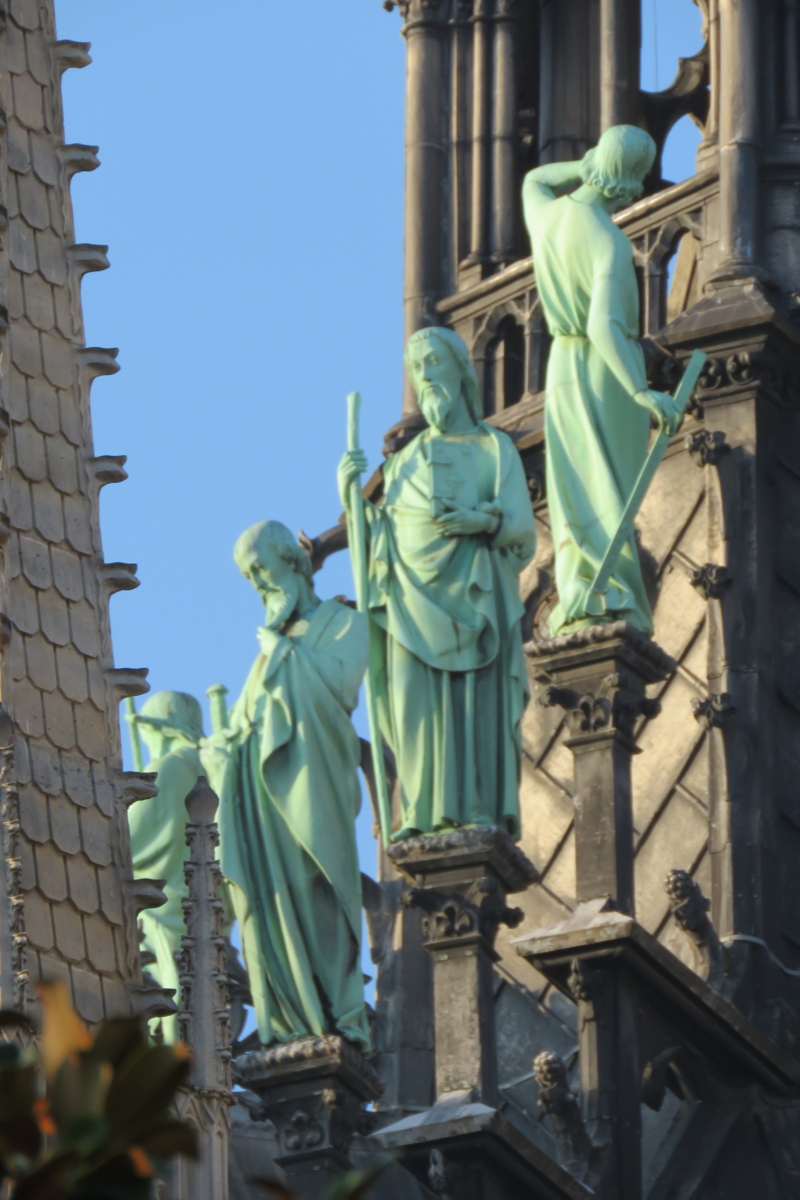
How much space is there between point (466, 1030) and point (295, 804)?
4.02 ft

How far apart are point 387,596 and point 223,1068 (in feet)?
19.8

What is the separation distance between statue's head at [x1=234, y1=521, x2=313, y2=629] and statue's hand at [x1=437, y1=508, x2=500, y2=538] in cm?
62

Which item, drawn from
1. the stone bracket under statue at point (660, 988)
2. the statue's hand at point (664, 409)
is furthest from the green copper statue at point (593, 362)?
the stone bracket under statue at point (660, 988)

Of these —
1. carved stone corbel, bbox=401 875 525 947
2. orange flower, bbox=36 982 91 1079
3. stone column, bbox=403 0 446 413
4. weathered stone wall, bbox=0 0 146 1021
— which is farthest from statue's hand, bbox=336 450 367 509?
orange flower, bbox=36 982 91 1079

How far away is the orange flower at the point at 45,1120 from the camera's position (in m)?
2.51

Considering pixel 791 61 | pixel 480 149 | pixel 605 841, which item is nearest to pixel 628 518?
pixel 605 841

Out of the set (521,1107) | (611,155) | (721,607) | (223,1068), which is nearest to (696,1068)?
(521,1107)

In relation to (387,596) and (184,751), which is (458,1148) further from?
(184,751)

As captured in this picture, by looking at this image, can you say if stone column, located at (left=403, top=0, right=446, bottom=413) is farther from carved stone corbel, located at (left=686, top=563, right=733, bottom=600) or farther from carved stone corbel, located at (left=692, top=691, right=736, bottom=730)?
carved stone corbel, located at (left=692, top=691, right=736, bottom=730)

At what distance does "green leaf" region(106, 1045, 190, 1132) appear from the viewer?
8.21ft

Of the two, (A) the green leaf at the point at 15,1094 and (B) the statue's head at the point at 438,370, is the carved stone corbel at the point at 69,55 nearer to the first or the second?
(B) the statue's head at the point at 438,370

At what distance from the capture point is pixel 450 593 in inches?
510

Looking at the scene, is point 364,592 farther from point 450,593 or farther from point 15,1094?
point 15,1094

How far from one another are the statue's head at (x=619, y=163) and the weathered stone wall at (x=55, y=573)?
223 inches
